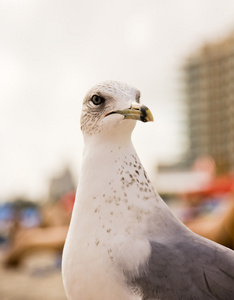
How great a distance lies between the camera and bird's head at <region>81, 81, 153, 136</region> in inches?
63.2

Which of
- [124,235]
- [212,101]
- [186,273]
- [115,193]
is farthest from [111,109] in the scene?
[212,101]

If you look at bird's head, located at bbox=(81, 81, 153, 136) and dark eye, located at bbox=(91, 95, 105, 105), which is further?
dark eye, located at bbox=(91, 95, 105, 105)

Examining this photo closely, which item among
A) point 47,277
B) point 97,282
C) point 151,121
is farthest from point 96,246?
point 47,277

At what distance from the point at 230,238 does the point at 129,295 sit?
2.11m

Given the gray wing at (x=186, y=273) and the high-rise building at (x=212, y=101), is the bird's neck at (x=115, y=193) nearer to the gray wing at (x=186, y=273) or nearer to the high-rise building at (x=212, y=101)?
the gray wing at (x=186, y=273)

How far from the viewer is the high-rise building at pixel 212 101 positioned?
6188 cm

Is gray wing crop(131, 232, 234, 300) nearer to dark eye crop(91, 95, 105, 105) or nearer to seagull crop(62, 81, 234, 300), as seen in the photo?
seagull crop(62, 81, 234, 300)

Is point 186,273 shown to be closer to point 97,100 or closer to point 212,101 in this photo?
point 97,100

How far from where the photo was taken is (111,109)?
1.67 meters

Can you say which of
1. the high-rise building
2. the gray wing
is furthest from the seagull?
the high-rise building

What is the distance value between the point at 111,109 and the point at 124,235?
49cm

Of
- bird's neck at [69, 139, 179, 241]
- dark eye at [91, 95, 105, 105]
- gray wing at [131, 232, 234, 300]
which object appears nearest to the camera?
gray wing at [131, 232, 234, 300]

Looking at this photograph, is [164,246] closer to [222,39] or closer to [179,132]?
[222,39]

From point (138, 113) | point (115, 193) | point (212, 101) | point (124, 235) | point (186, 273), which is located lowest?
point (186, 273)
